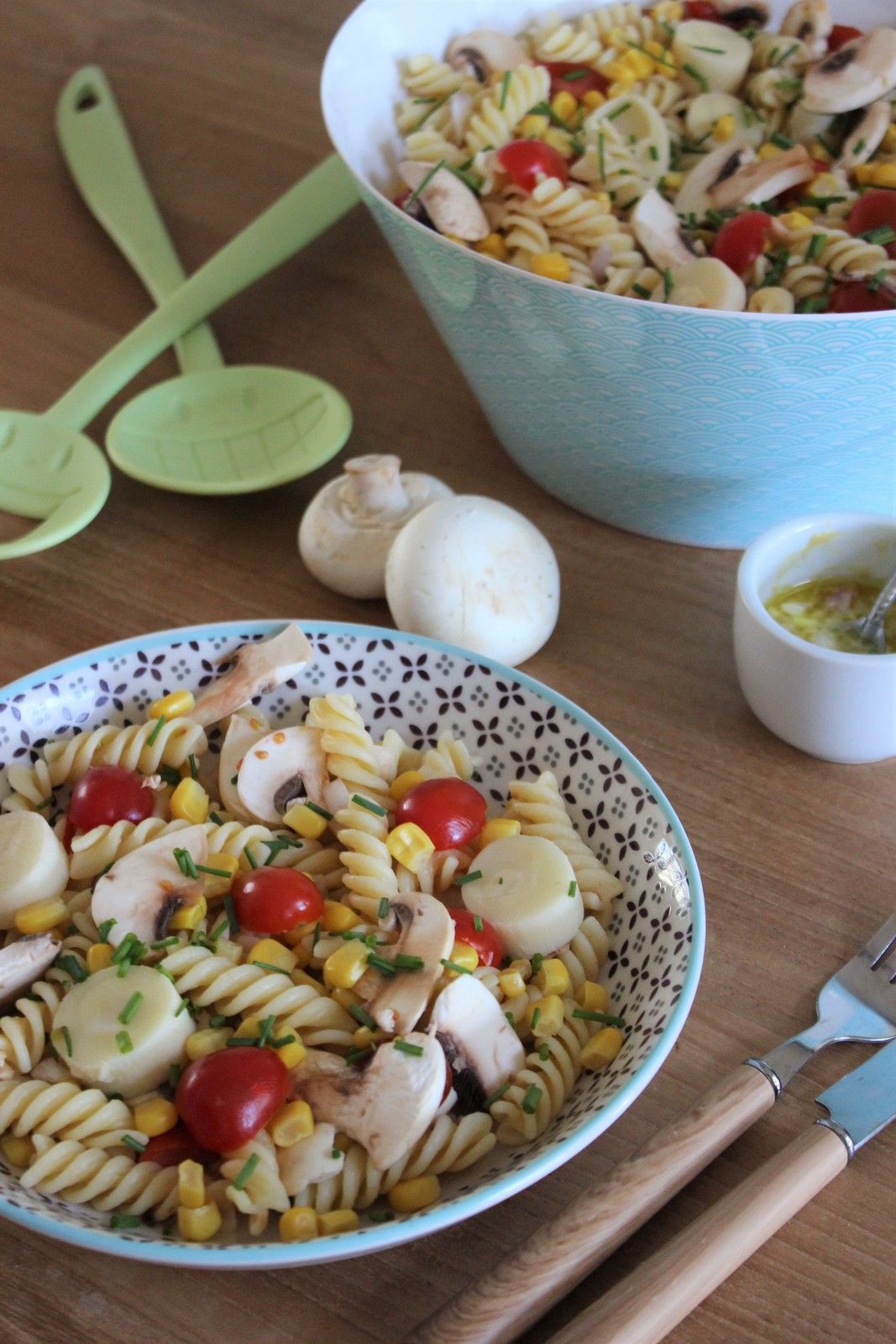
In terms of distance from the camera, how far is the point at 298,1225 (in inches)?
43.3

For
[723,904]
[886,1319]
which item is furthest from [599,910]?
[886,1319]

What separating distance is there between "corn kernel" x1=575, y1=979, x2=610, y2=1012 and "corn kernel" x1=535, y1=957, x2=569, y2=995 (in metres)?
0.02

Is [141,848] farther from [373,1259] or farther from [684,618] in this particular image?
[684,618]

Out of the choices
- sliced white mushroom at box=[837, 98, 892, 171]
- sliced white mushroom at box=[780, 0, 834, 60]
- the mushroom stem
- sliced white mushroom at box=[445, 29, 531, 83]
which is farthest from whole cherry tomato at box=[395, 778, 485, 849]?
sliced white mushroom at box=[780, 0, 834, 60]

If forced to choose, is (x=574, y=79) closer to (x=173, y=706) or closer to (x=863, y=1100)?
(x=173, y=706)

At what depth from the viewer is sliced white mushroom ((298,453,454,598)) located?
1.80 meters

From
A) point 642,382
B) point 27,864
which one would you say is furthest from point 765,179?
point 27,864

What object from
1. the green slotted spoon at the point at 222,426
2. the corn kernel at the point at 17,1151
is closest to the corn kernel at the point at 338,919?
the corn kernel at the point at 17,1151

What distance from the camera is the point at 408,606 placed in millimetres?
1693

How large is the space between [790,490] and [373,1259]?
1.07 meters

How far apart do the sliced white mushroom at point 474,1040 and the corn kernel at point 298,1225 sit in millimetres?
173

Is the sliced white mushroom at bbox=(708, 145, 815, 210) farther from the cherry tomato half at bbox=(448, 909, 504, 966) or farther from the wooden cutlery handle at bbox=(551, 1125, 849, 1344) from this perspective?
the wooden cutlery handle at bbox=(551, 1125, 849, 1344)

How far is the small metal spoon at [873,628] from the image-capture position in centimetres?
161

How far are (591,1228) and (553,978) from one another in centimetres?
24
